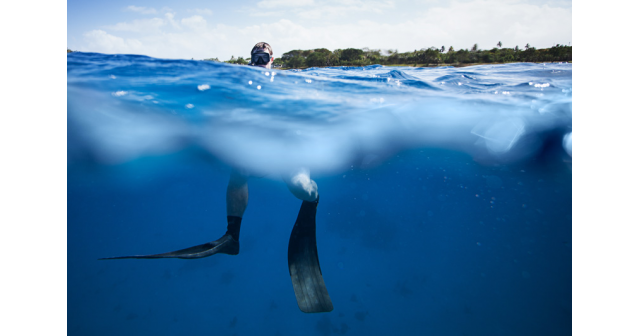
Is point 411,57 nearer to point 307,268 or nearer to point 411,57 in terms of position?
point 411,57

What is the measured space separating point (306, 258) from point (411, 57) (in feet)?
25.4

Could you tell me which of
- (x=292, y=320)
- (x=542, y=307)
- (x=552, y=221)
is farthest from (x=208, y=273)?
(x=552, y=221)

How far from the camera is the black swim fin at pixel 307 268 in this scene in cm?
432

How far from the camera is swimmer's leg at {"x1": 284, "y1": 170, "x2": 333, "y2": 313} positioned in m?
4.33

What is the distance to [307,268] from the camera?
183 inches

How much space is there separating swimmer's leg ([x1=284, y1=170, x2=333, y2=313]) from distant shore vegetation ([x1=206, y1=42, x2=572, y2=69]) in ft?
14.1

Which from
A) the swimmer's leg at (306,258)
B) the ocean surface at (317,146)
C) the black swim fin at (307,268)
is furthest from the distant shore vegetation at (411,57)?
the black swim fin at (307,268)

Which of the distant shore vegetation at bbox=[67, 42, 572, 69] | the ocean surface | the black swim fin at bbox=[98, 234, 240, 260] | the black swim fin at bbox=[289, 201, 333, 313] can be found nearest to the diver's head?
the ocean surface

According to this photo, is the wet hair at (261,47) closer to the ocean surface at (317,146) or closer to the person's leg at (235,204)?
the ocean surface at (317,146)

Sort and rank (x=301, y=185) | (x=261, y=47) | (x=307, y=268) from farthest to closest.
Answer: (x=261, y=47) < (x=307, y=268) < (x=301, y=185)

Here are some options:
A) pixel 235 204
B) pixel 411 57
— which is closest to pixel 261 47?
pixel 235 204

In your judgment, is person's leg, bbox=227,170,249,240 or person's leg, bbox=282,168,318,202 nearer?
person's leg, bbox=282,168,318,202

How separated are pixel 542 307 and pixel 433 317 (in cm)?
436

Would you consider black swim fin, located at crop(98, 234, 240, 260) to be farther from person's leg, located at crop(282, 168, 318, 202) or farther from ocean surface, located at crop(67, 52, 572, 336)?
ocean surface, located at crop(67, 52, 572, 336)
